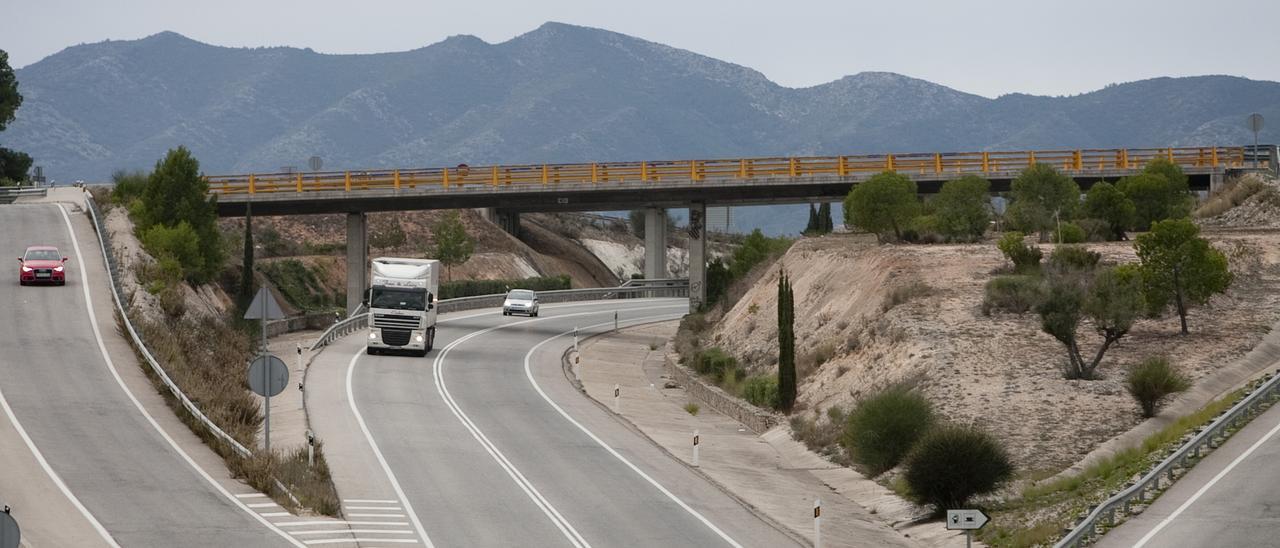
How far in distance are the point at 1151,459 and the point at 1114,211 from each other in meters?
30.0

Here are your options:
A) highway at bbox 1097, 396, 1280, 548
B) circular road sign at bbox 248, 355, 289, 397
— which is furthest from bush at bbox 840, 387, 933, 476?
circular road sign at bbox 248, 355, 289, 397

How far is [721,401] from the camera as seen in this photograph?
48531 millimetres

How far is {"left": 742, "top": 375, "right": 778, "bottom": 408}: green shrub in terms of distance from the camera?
4531cm

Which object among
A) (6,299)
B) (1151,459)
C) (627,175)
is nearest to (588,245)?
(627,175)

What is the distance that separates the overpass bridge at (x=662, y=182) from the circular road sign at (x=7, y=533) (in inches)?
2164

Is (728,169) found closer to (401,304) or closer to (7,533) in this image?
(401,304)

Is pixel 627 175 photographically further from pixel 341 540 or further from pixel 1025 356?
pixel 341 540

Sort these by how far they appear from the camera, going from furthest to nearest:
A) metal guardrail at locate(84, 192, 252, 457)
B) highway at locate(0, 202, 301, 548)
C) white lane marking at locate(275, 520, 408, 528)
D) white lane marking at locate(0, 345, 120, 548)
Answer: metal guardrail at locate(84, 192, 252, 457) < white lane marking at locate(275, 520, 408, 528) < highway at locate(0, 202, 301, 548) < white lane marking at locate(0, 345, 120, 548)

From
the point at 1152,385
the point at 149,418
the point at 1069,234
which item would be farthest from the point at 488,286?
the point at 1152,385

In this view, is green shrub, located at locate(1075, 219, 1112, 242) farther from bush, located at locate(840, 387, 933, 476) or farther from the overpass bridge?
bush, located at locate(840, 387, 933, 476)

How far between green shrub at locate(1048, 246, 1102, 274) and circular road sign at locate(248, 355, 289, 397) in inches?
1010

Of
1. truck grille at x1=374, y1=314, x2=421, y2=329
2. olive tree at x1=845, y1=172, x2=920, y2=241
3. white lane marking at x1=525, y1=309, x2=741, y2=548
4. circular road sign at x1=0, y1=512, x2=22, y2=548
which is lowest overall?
white lane marking at x1=525, y1=309, x2=741, y2=548

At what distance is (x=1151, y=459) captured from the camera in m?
30.3

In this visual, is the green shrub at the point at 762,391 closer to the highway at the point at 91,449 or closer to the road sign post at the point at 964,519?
the highway at the point at 91,449
